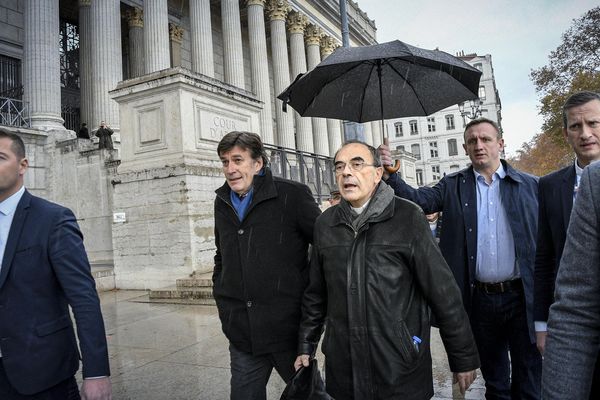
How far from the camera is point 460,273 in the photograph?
123 inches

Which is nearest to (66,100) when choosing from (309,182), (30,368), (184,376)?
(309,182)

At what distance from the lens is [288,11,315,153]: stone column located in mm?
27781

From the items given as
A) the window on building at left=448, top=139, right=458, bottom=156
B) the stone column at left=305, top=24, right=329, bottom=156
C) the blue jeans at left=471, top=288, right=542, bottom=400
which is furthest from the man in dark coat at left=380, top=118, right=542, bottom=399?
the window on building at left=448, top=139, right=458, bottom=156

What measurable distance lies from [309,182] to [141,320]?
9.41m

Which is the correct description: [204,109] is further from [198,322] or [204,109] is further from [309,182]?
[309,182]

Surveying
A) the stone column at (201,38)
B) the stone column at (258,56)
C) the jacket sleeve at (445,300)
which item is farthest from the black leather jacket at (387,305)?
the stone column at (258,56)

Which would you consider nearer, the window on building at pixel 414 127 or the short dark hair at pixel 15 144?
the short dark hair at pixel 15 144

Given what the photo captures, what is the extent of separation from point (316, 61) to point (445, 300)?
30.9m

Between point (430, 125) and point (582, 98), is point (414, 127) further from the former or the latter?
point (582, 98)

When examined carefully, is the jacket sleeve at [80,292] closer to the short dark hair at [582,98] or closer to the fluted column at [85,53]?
the short dark hair at [582,98]

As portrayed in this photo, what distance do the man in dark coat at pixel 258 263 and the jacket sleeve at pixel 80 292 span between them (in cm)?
82

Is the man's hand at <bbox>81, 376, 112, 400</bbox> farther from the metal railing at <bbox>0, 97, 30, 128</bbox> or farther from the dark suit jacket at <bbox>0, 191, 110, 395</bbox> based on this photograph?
the metal railing at <bbox>0, 97, 30, 128</bbox>

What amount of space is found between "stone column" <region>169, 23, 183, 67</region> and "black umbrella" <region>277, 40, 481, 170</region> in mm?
22614

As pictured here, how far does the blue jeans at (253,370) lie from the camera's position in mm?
2705
